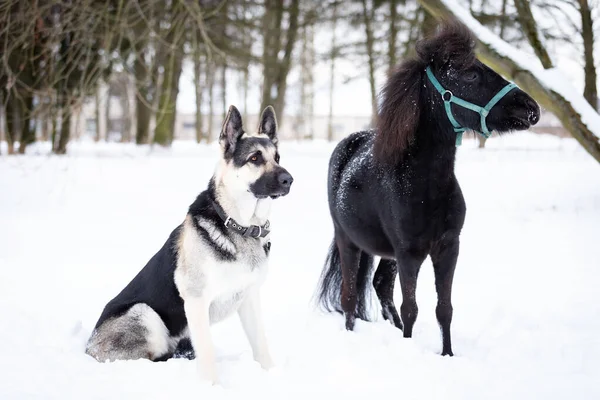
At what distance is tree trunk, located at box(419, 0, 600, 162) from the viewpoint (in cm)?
519

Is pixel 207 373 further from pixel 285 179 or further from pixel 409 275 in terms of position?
pixel 409 275

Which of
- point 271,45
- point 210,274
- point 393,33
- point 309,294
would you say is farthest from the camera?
point 271,45

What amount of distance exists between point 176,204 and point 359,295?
6.04m

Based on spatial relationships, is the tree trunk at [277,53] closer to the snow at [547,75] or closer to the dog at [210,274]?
the snow at [547,75]

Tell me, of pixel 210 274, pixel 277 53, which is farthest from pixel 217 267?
pixel 277 53

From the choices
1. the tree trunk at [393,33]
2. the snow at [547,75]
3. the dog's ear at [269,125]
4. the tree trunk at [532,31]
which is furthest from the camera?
the tree trunk at [393,33]

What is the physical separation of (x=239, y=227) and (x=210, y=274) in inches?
14.5

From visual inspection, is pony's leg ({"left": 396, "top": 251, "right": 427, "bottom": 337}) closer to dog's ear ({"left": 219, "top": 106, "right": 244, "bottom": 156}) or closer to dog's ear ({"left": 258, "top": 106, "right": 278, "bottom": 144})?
dog's ear ({"left": 258, "top": 106, "right": 278, "bottom": 144})

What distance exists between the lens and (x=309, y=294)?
591 cm

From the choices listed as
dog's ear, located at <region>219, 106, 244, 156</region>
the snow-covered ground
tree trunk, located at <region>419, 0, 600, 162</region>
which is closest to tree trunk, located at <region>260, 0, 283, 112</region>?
the snow-covered ground

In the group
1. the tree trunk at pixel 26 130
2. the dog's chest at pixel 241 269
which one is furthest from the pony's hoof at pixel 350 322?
the tree trunk at pixel 26 130

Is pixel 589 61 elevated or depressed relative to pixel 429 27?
elevated

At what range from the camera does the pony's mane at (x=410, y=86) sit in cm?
377

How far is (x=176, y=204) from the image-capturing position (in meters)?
10.2
